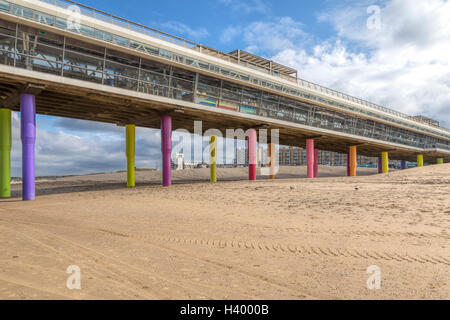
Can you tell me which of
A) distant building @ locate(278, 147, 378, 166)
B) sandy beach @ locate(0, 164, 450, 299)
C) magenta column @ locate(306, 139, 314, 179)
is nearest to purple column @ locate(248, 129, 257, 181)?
magenta column @ locate(306, 139, 314, 179)

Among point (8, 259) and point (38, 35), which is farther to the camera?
point (38, 35)

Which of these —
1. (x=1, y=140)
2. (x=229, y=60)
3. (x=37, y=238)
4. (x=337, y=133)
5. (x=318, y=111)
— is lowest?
(x=37, y=238)

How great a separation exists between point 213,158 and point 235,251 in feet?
78.2

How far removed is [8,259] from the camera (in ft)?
17.4

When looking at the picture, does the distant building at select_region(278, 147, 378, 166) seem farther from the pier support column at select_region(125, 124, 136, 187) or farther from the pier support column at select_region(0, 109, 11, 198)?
the pier support column at select_region(0, 109, 11, 198)

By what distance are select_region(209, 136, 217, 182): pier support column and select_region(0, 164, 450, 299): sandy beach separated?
17.8 metres

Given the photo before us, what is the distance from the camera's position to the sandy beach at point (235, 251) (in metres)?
4.03

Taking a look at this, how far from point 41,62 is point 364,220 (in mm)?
18242

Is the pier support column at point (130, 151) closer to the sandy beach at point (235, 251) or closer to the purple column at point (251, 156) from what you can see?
the purple column at point (251, 156)

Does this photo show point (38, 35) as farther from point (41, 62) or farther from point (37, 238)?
point (37, 238)

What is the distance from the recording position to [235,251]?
605 cm

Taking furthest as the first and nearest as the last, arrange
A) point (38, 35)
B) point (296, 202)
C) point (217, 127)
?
point (217, 127)
point (38, 35)
point (296, 202)

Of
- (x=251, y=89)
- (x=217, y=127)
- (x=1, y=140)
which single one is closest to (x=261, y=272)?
(x=1, y=140)

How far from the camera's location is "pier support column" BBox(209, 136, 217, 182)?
29703 millimetres
